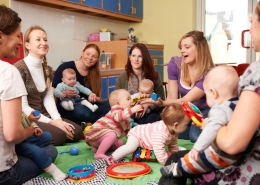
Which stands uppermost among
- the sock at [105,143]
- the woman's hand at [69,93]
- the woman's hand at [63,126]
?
the woman's hand at [69,93]

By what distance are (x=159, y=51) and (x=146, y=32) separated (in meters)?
0.51

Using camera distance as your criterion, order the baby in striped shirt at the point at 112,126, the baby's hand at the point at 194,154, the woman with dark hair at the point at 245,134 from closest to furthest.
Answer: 1. the woman with dark hair at the point at 245,134
2. the baby's hand at the point at 194,154
3. the baby in striped shirt at the point at 112,126

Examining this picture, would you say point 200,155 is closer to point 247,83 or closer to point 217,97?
point 217,97

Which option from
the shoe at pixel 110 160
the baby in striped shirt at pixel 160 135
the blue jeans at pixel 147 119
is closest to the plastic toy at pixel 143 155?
the baby in striped shirt at pixel 160 135

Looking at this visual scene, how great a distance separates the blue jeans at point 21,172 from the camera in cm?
146

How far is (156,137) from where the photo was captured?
6.51 feet

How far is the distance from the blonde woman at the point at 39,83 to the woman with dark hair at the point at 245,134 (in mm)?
1444

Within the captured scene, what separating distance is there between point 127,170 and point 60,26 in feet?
9.51

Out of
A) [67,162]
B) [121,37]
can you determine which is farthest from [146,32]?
[67,162]

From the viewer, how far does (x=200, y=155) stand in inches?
46.3

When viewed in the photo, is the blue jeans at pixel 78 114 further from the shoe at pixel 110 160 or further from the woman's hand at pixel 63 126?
the shoe at pixel 110 160

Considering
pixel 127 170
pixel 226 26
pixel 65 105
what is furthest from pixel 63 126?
pixel 226 26

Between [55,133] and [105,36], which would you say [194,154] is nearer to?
[55,133]

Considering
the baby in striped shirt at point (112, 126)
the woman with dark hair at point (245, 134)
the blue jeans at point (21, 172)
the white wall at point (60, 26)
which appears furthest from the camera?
the white wall at point (60, 26)
